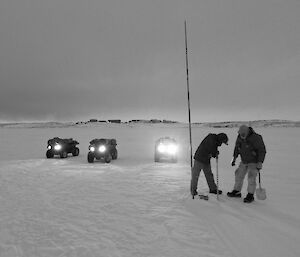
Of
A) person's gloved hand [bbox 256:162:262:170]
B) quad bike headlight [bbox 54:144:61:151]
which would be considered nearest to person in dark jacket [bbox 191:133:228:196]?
person's gloved hand [bbox 256:162:262:170]

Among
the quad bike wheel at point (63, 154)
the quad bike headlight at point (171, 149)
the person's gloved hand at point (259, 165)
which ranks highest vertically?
the quad bike headlight at point (171, 149)

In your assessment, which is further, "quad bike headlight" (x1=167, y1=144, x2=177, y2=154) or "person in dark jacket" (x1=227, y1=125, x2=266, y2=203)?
"quad bike headlight" (x1=167, y1=144, x2=177, y2=154)

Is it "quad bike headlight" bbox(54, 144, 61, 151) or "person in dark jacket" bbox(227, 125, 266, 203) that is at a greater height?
"quad bike headlight" bbox(54, 144, 61, 151)

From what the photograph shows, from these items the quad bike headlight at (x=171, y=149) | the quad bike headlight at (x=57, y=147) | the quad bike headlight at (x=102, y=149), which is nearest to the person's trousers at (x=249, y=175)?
the quad bike headlight at (x=171, y=149)

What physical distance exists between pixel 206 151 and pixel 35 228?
5.08 metres

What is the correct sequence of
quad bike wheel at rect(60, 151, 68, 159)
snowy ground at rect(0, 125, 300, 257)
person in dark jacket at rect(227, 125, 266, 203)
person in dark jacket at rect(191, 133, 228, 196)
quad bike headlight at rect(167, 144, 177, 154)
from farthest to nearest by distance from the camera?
quad bike wheel at rect(60, 151, 68, 159), quad bike headlight at rect(167, 144, 177, 154), person in dark jacket at rect(191, 133, 228, 196), person in dark jacket at rect(227, 125, 266, 203), snowy ground at rect(0, 125, 300, 257)

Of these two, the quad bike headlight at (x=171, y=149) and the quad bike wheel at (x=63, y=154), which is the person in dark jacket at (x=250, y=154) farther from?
the quad bike wheel at (x=63, y=154)

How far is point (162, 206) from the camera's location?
7.87 m

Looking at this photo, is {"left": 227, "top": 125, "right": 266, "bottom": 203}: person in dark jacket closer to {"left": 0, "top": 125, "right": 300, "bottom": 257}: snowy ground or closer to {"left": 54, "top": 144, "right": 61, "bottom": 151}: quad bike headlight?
{"left": 0, "top": 125, "right": 300, "bottom": 257}: snowy ground

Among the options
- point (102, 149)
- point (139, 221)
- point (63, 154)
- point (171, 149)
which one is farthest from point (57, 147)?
point (139, 221)

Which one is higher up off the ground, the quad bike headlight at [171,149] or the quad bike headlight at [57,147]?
the quad bike headlight at [57,147]

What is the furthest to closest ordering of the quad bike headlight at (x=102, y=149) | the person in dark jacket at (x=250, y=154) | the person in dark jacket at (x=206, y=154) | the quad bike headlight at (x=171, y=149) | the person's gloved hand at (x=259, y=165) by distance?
the quad bike headlight at (x=171, y=149)
the quad bike headlight at (x=102, y=149)
the person in dark jacket at (x=206, y=154)
the person in dark jacket at (x=250, y=154)
the person's gloved hand at (x=259, y=165)

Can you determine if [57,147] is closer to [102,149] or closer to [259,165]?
A: [102,149]

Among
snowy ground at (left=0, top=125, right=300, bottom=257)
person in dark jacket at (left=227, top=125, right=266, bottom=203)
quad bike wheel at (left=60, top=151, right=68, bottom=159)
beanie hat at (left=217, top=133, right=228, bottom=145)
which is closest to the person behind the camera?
snowy ground at (left=0, top=125, right=300, bottom=257)
